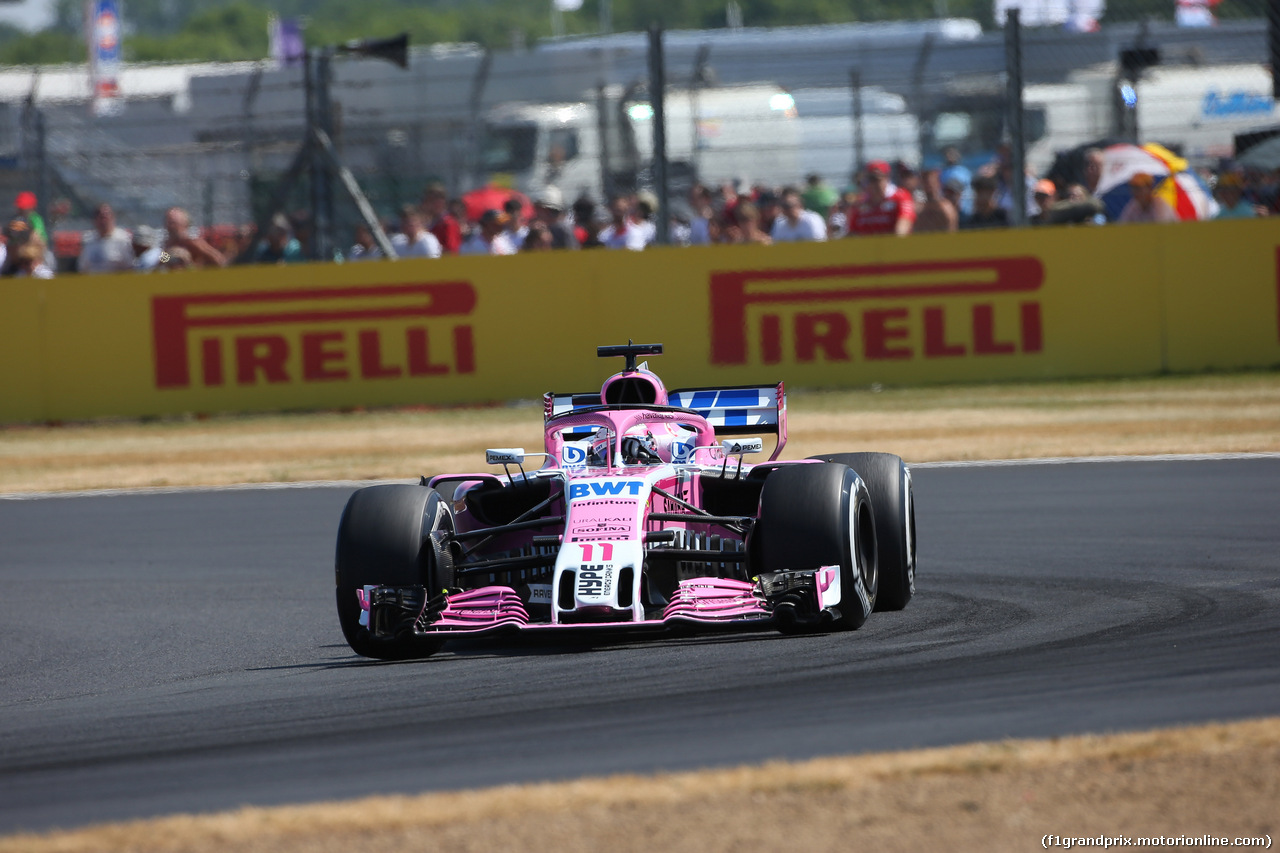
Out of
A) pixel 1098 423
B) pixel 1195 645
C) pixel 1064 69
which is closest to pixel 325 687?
pixel 1195 645

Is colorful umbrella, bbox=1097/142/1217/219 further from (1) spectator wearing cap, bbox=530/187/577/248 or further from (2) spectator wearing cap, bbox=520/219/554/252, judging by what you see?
(2) spectator wearing cap, bbox=520/219/554/252

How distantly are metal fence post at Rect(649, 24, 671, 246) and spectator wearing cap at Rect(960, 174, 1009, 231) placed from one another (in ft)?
9.07

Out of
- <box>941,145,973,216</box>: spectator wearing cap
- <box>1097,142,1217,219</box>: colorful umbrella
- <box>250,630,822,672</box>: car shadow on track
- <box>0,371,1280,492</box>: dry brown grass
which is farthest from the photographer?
<box>941,145,973,216</box>: spectator wearing cap

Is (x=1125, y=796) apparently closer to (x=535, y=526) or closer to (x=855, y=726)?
(x=855, y=726)

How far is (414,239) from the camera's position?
57.6ft

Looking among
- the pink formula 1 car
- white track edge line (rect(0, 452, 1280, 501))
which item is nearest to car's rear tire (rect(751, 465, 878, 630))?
the pink formula 1 car

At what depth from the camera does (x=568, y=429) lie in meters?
8.02

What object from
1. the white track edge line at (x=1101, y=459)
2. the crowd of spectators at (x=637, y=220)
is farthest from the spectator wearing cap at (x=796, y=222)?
the white track edge line at (x=1101, y=459)

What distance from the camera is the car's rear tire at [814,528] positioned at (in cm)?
702

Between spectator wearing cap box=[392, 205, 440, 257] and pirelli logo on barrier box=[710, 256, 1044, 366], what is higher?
spectator wearing cap box=[392, 205, 440, 257]

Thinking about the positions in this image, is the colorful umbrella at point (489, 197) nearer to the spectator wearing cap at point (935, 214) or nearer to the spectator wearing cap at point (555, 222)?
the spectator wearing cap at point (555, 222)

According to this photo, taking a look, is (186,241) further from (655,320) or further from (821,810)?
(821,810)

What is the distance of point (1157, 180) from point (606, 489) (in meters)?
11.6

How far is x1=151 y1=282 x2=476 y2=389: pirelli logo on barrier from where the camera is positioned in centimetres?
1706
